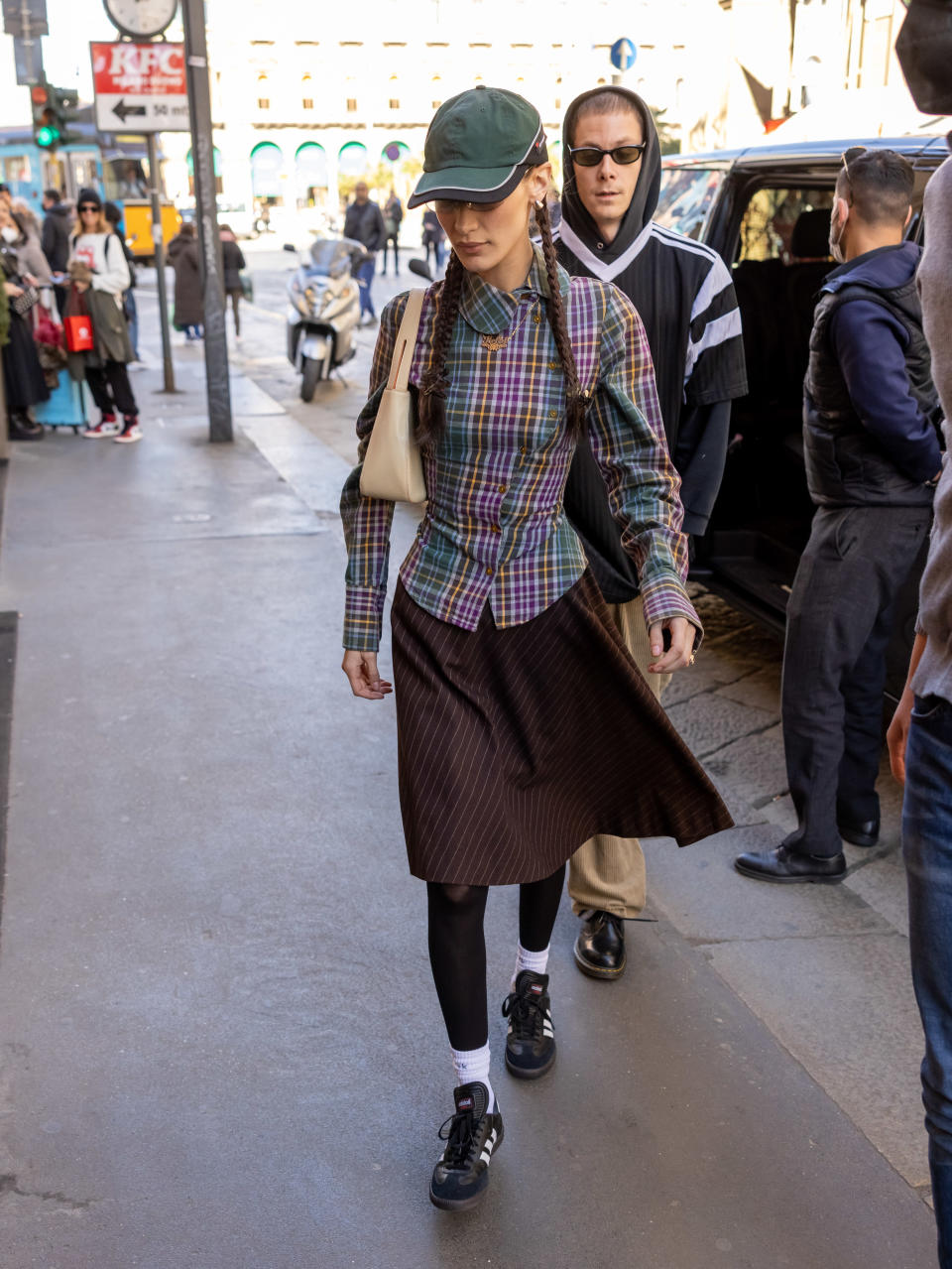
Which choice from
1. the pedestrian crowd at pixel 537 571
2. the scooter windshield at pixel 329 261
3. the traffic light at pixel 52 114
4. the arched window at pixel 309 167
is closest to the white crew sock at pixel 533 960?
the pedestrian crowd at pixel 537 571

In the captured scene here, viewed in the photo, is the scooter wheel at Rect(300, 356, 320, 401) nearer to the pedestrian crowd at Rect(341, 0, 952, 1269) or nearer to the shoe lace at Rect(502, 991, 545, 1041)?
the pedestrian crowd at Rect(341, 0, 952, 1269)

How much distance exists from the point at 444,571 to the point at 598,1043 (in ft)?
Result: 3.98

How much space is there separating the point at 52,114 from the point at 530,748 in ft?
65.9

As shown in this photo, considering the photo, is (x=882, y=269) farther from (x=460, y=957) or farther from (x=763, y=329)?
(x=763, y=329)

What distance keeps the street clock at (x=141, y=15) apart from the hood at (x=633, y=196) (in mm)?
9398

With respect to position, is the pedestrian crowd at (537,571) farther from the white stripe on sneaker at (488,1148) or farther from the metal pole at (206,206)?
the metal pole at (206,206)

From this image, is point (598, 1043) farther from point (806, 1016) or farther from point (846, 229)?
point (846, 229)

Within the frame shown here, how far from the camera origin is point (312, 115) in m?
87.2

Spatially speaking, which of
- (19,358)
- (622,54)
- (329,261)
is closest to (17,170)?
(329,261)

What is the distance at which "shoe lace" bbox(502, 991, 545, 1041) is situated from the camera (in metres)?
3.02

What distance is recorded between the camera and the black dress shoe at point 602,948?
337 cm

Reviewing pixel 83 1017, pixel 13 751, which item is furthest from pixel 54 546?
pixel 83 1017

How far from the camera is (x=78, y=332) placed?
1023cm

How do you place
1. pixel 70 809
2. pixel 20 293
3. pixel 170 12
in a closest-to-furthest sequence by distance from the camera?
pixel 70 809
pixel 20 293
pixel 170 12
